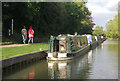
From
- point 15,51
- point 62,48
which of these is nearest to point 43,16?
point 62,48

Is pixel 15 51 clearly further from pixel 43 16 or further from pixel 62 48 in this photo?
pixel 43 16

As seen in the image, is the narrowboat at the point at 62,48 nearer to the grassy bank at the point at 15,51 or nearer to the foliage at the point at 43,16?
the grassy bank at the point at 15,51

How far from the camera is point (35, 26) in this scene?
1315 inches

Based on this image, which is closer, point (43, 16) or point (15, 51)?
point (15, 51)

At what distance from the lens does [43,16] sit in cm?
3775

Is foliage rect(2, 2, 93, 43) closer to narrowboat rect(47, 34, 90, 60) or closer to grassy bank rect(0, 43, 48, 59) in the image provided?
grassy bank rect(0, 43, 48, 59)

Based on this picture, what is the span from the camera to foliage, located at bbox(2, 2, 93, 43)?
27.0 metres

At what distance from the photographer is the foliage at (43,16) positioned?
27.0 meters

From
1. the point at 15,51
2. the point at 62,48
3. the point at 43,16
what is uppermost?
the point at 43,16

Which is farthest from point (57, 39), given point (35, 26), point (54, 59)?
point (35, 26)

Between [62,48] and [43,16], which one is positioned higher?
[43,16]

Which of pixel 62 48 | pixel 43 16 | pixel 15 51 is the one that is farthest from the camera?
pixel 43 16

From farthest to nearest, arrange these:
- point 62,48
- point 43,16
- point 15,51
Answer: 1. point 43,16
2. point 62,48
3. point 15,51

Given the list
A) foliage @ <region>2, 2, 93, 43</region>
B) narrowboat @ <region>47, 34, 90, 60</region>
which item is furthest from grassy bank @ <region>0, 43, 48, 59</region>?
foliage @ <region>2, 2, 93, 43</region>
